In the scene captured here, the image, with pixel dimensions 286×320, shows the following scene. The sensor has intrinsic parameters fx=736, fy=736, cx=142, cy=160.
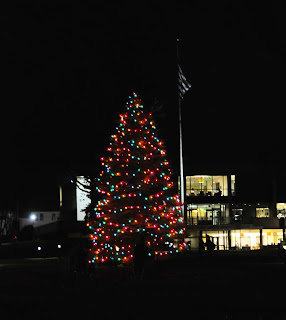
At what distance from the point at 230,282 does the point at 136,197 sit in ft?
36.1

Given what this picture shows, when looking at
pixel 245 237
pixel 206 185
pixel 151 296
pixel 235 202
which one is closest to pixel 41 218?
pixel 206 185

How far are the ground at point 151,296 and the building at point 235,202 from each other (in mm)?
44558

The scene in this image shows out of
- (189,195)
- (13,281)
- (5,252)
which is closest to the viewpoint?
(13,281)

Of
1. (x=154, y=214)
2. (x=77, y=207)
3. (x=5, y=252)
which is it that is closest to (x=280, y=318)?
(x=154, y=214)

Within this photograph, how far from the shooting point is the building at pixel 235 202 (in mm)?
72562

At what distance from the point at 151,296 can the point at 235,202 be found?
197ft

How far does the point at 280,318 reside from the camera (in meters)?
12.9

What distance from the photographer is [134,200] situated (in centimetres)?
3259

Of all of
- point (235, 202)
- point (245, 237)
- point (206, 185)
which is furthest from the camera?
point (206, 185)

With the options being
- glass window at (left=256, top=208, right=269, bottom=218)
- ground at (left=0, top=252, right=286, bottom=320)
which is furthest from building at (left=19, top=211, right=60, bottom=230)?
ground at (left=0, top=252, right=286, bottom=320)

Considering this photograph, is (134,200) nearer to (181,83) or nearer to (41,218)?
(181,83)

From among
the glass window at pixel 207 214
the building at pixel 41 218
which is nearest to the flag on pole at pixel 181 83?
the glass window at pixel 207 214

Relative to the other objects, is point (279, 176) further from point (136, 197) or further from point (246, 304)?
point (246, 304)

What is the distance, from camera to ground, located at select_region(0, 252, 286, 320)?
569 inches
